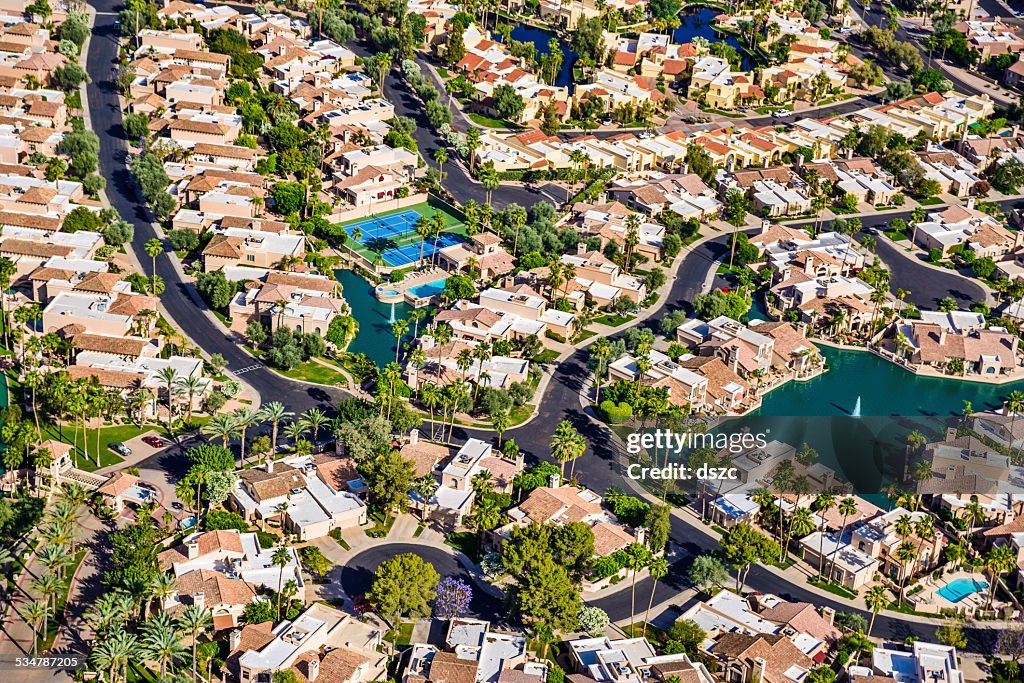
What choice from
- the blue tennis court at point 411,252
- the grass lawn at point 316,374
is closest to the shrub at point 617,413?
the grass lawn at point 316,374

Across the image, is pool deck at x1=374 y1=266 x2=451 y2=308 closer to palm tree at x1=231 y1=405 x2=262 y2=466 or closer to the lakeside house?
palm tree at x1=231 y1=405 x2=262 y2=466

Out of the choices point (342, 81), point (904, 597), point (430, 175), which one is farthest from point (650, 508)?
point (342, 81)

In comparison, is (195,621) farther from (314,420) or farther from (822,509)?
(822,509)

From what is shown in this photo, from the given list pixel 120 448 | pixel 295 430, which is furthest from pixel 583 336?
pixel 120 448

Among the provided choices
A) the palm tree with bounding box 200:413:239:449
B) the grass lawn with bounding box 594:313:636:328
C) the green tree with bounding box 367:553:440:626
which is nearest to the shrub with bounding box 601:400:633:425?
the grass lawn with bounding box 594:313:636:328

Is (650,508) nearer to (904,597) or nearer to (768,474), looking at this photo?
(768,474)

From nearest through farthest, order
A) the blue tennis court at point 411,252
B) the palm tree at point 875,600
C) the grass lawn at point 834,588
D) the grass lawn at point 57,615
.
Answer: the grass lawn at point 57,615 < the palm tree at point 875,600 < the grass lawn at point 834,588 < the blue tennis court at point 411,252

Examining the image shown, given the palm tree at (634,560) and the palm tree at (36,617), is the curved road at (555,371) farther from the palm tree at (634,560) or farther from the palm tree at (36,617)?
the palm tree at (36,617)
